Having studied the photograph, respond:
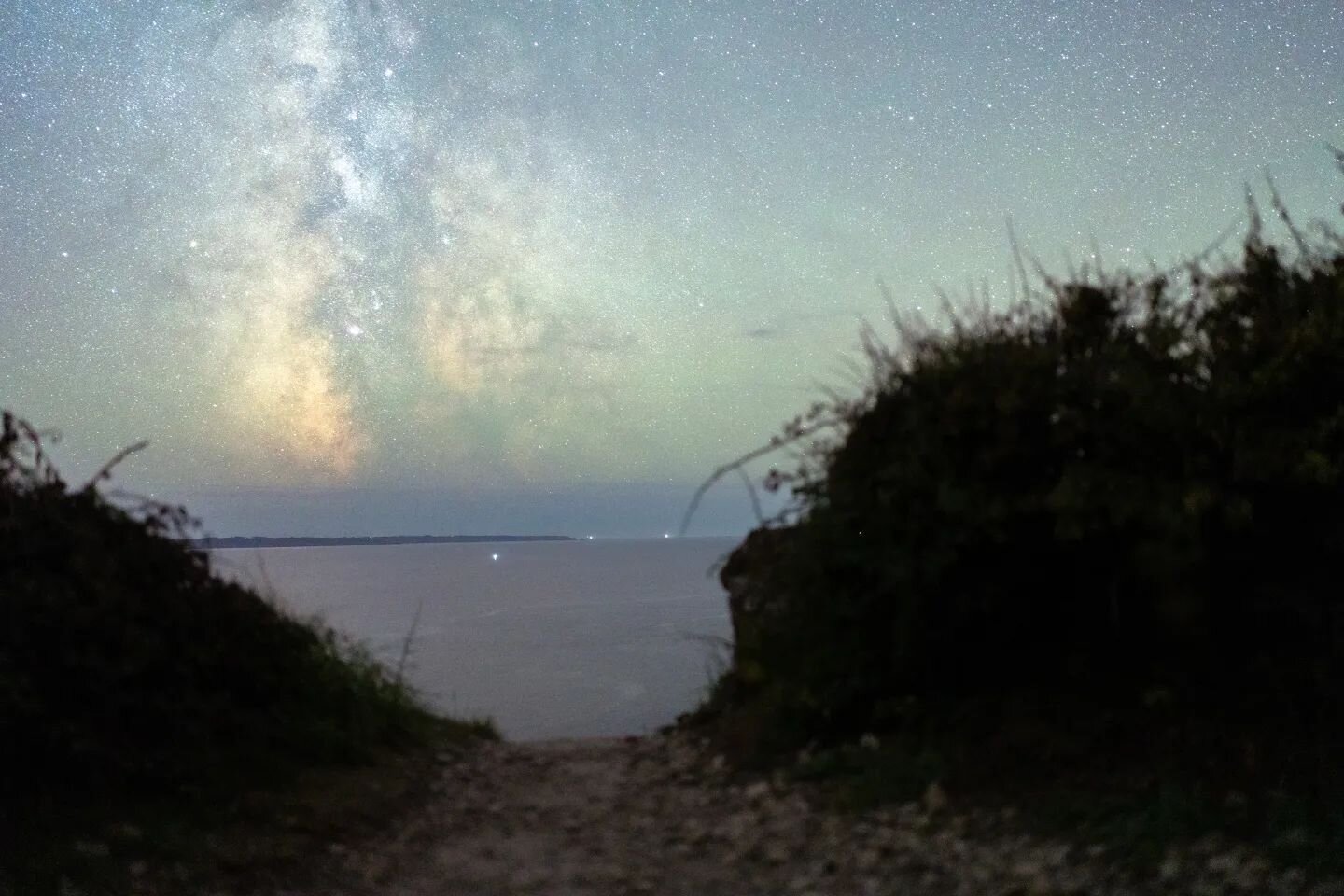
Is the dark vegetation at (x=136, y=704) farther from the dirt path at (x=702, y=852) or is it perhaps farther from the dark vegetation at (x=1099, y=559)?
the dark vegetation at (x=1099, y=559)

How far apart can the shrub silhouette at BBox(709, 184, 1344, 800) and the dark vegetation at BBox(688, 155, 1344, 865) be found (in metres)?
0.01

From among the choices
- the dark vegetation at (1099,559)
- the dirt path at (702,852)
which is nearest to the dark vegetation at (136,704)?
the dirt path at (702,852)

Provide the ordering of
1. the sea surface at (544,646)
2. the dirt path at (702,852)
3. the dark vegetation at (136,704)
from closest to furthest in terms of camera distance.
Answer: the dirt path at (702,852) < the dark vegetation at (136,704) < the sea surface at (544,646)

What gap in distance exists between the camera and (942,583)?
7.27m

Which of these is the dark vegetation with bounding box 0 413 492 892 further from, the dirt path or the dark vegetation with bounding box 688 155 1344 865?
the dark vegetation with bounding box 688 155 1344 865

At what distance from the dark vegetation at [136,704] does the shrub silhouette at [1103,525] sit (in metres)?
3.38

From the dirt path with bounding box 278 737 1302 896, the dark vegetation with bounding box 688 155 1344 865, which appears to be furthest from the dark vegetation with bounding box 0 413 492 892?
the dark vegetation with bounding box 688 155 1344 865

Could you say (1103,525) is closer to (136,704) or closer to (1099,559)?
(1099,559)

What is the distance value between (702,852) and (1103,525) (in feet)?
9.30

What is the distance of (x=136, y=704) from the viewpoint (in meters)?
6.80

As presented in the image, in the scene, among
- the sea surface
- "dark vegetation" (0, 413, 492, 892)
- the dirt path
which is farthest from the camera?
the sea surface

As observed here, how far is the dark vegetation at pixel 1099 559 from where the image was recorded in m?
6.38

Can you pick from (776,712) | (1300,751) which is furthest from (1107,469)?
(776,712)

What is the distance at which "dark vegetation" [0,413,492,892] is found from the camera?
241 inches
